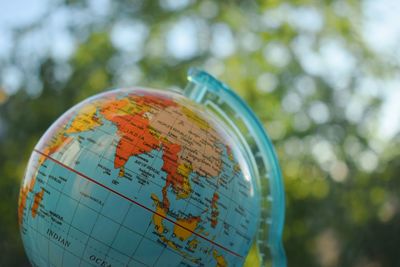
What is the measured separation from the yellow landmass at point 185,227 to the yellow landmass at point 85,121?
1.53 ft

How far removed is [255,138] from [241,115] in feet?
0.38

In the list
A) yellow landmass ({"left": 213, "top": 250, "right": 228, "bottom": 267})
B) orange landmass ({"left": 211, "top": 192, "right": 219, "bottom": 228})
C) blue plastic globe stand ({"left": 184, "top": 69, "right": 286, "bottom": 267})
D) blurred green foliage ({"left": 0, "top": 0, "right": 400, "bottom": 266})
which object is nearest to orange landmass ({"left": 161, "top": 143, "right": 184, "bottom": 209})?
orange landmass ({"left": 211, "top": 192, "right": 219, "bottom": 228})

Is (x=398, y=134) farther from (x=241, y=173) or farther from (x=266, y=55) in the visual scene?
(x=241, y=173)

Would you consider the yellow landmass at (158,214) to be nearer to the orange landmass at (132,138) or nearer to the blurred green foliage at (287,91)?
the orange landmass at (132,138)

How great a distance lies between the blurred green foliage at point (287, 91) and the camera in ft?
33.8

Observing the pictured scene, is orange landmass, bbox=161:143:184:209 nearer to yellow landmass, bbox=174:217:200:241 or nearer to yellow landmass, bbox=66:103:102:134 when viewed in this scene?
yellow landmass, bbox=174:217:200:241

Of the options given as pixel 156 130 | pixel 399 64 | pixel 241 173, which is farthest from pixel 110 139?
pixel 399 64

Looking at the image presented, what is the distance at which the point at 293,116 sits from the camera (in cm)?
1090

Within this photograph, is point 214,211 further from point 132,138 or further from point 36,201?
point 36,201

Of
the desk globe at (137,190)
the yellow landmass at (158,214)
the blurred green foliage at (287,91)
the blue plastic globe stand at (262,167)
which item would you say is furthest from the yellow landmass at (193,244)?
the blurred green foliage at (287,91)

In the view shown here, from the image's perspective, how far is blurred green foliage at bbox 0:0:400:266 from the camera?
10.3 m

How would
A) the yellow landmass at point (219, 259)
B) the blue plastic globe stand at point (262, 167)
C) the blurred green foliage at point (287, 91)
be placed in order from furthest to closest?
the blurred green foliage at point (287, 91) → the blue plastic globe stand at point (262, 167) → the yellow landmass at point (219, 259)

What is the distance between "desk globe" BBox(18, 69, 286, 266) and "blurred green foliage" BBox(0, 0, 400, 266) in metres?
7.90

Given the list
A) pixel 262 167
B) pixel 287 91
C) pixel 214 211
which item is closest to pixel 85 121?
pixel 214 211
